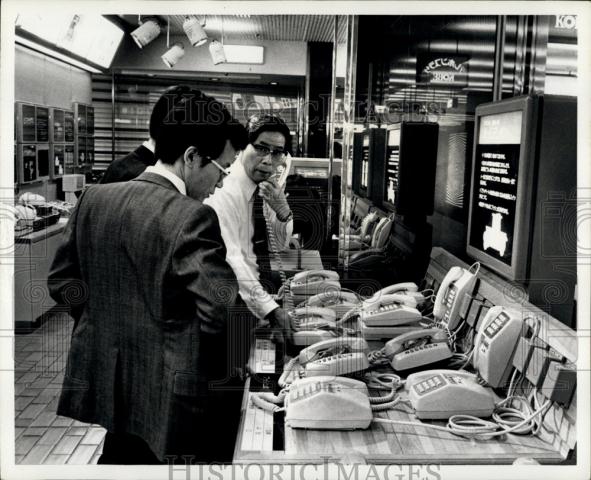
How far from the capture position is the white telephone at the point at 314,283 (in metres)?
3.22

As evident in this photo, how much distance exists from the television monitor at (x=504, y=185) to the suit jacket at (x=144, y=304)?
890 mm

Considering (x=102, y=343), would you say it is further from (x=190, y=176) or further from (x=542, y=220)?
(x=542, y=220)

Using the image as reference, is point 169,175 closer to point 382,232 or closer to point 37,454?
point 382,232

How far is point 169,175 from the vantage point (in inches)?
67.6

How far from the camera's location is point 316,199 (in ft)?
17.1

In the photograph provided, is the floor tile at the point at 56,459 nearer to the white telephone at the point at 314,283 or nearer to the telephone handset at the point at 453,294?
the white telephone at the point at 314,283

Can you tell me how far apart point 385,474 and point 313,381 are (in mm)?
364

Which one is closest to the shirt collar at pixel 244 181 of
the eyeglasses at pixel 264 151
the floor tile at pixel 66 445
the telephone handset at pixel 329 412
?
the eyeglasses at pixel 264 151

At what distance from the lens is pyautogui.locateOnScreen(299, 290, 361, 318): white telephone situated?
2973mm

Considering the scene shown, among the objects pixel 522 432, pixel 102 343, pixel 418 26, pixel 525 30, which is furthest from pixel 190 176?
pixel 418 26

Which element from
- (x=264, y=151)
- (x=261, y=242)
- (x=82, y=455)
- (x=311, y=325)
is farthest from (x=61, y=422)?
(x=264, y=151)


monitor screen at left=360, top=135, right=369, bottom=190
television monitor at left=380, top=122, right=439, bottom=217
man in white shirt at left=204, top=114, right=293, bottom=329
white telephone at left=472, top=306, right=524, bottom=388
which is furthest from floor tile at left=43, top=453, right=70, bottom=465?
monitor screen at left=360, top=135, right=369, bottom=190

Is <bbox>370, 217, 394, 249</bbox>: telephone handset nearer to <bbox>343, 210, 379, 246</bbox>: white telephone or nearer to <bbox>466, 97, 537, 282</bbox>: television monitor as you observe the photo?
<bbox>343, 210, 379, 246</bbox>: white telephone

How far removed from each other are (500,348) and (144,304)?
3.47 feet
